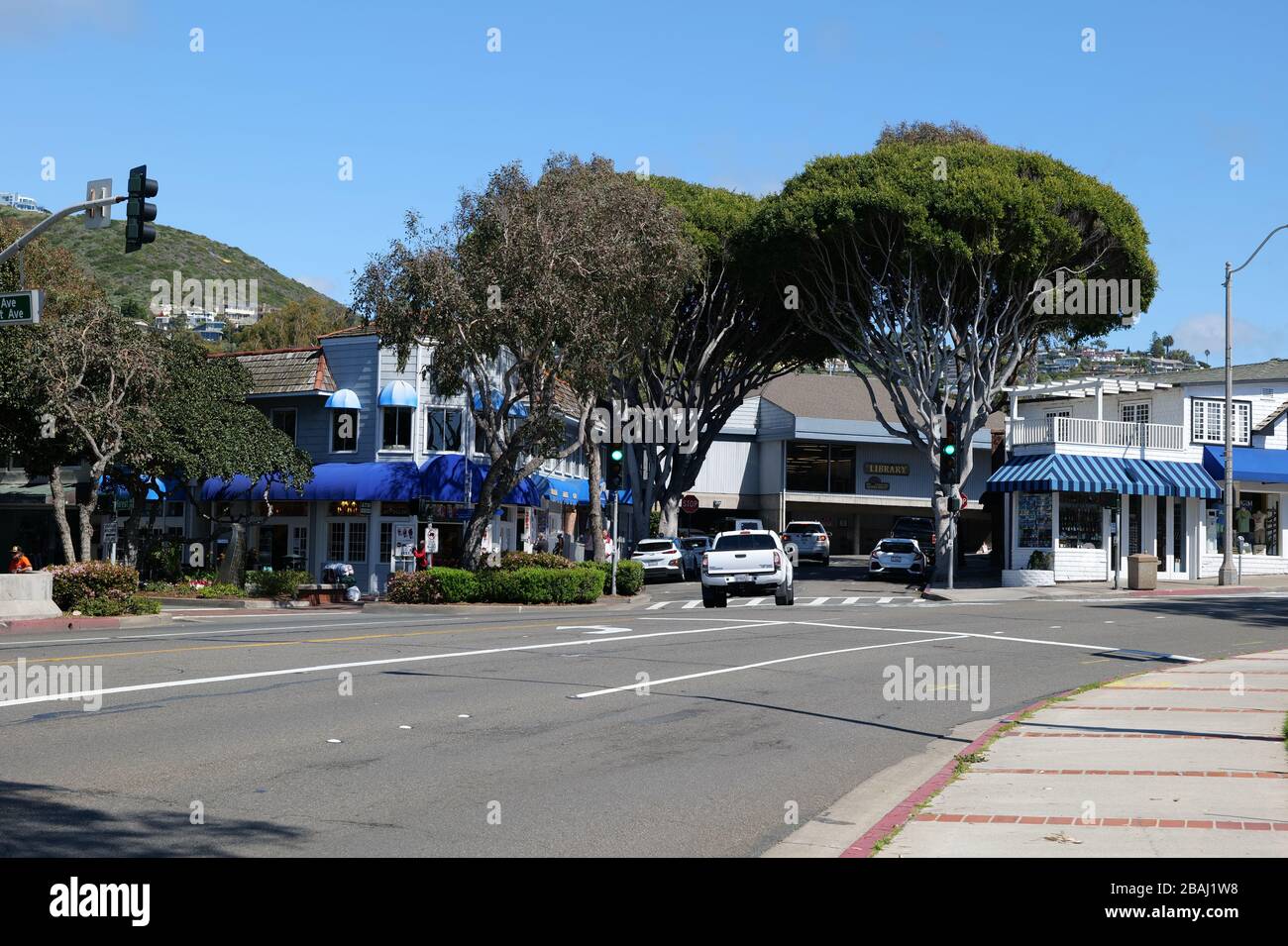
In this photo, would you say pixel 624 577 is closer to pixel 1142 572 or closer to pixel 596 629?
pixel 596 629

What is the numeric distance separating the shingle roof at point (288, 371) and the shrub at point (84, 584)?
18.7m

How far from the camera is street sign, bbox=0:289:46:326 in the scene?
21.7 meters

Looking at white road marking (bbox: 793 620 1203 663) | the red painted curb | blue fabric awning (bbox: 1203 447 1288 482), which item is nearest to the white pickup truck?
white road marking (bbox: 793 620 1203 663)

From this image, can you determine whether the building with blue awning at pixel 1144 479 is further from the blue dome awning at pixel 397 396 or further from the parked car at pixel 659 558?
the blue dome awning at pixel 397 396

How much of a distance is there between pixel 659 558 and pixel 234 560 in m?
15.4

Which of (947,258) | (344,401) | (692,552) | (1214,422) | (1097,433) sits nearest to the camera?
(947,258)

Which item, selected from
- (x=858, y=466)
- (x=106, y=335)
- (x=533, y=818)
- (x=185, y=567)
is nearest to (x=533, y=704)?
(x=533, y=818)

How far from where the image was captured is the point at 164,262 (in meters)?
173

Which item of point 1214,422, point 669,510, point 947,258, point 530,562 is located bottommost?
point 530,562

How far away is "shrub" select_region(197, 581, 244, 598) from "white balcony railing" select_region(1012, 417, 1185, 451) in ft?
88.6

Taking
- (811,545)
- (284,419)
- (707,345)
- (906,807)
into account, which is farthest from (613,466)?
(906,807)

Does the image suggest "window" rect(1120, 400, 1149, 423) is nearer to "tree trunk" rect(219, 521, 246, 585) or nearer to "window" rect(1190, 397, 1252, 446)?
"window" rect(1190, 397, 1252, 446)

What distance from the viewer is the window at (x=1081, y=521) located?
4572 cm

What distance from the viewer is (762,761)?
1159 centimetres
